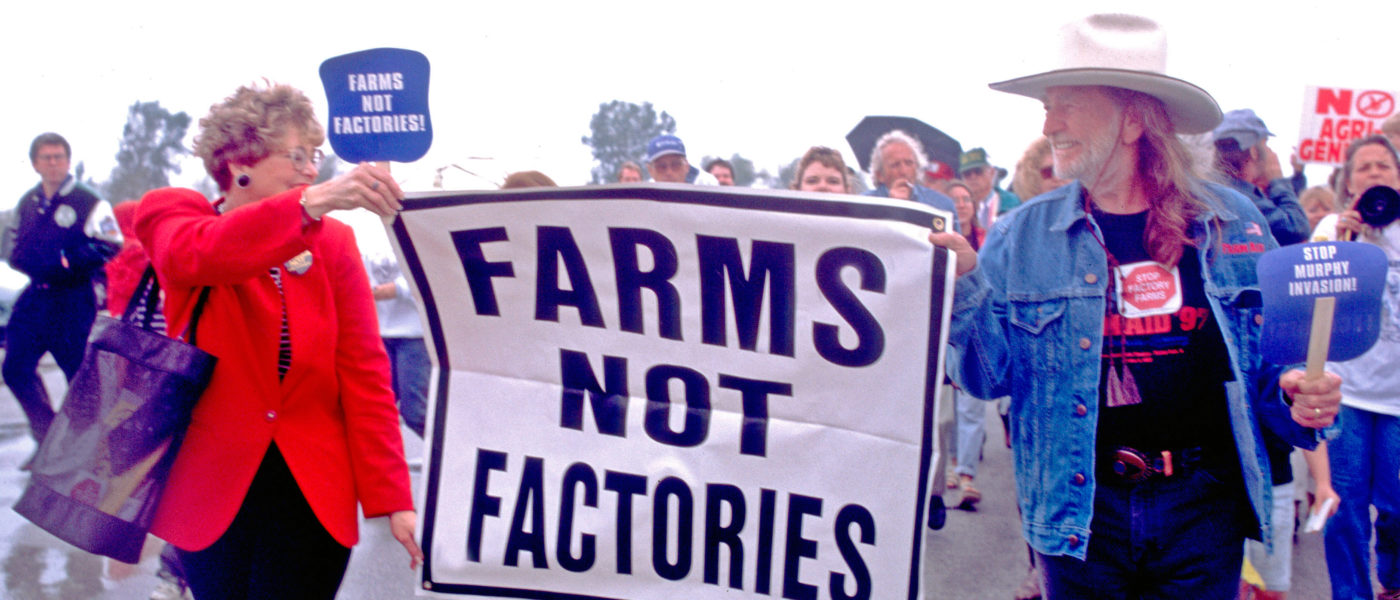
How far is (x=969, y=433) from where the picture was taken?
21.9 ft

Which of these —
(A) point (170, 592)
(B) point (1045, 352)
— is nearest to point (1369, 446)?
(B) point (1045, 352)

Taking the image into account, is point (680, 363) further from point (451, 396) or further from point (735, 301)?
point (451, 396)

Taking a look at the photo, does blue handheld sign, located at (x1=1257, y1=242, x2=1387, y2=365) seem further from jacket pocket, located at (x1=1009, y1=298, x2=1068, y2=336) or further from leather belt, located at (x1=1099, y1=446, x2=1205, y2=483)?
jacket pocket, located at (x1=1009, y1=298, x2=1068, y2=336)

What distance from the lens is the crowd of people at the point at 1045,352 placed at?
239cm

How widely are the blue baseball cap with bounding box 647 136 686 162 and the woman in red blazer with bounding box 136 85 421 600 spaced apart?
4685 millimetres

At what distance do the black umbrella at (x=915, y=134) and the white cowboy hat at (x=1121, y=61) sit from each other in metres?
6.20

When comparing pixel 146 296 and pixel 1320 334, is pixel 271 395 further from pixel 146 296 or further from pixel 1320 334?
pixel 1320 334

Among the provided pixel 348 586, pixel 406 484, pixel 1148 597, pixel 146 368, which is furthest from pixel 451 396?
pixel 348 586

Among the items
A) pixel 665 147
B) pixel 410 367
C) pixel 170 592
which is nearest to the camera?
pixel 170 592

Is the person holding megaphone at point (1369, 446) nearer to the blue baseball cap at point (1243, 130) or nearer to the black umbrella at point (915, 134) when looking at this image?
the blue baseball cap at point (1243, 130)

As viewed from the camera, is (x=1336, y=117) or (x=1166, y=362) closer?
(x=1166, y=362)

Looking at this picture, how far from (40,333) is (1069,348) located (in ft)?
21.7

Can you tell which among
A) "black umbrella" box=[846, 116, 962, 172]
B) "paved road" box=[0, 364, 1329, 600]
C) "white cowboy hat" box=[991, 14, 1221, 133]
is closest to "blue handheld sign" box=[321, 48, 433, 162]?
"white cowboy hat" box=[991, 14, 1221, 133]

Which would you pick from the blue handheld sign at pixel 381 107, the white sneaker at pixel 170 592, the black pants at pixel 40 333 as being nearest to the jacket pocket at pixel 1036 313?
the blue handheld sign at pixel 381 107
